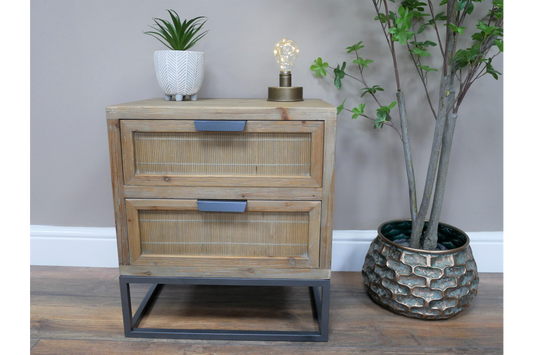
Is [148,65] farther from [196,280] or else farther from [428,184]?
[428,184]

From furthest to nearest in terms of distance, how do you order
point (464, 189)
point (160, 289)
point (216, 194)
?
point (464, 189) < point (160, 289) < point (216, 194)

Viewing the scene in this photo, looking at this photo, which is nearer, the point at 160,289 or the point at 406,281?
the point at 406,281

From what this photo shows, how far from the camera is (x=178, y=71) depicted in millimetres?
1199

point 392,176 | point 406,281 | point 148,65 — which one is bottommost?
point 406,281

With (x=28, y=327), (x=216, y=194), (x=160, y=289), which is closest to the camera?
(x=216, y=194)

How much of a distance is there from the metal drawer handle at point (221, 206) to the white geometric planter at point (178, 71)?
15.2 inches

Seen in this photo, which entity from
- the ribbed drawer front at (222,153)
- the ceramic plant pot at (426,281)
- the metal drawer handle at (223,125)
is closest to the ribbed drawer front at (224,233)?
the ribbed drawer front at (222,153)

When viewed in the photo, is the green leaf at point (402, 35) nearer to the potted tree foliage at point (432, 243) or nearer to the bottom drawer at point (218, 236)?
the potted tree foliage at point (432, 243)

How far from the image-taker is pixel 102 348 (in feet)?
3.67

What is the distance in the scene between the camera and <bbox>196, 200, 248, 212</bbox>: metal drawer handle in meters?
1.06

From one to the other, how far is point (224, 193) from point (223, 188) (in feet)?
0.05

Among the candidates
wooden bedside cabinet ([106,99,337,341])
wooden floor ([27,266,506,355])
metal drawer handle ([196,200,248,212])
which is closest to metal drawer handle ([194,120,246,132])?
wooden bedside cabinet ([106,99,337,341])
